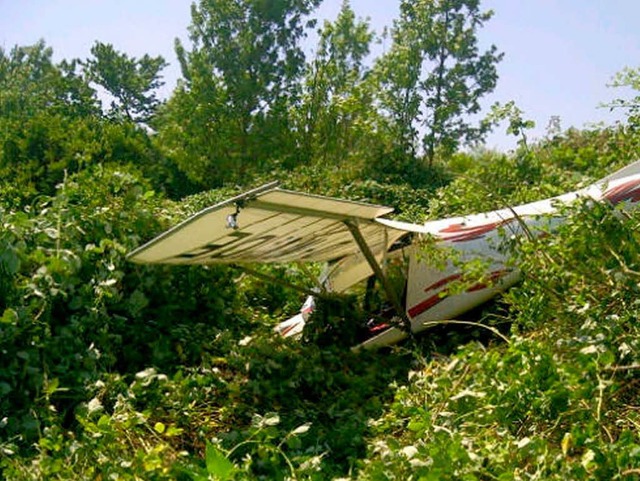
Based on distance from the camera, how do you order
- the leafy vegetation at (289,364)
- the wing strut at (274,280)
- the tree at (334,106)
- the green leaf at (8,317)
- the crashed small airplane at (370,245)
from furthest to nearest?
the tree at (334,106)
the wing strut at (274,280)
the crashed small airplane at (370,245)
the green leaf at (8,317)
the leafy vegetation at (289,364)

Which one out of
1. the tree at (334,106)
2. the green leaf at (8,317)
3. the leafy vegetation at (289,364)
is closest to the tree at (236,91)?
the tree at (334,106)

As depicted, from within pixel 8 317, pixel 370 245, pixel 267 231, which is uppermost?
pixel 8 317

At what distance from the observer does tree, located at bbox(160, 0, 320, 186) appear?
25.3 meters

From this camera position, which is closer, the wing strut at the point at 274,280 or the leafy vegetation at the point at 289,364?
the leafy vegetation at the point at 289,364

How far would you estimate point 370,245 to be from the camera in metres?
7.92

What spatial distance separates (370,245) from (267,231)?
1.84 metres

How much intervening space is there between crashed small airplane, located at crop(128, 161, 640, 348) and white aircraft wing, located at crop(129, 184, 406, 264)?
0.03 ft

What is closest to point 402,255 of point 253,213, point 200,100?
point 253,213

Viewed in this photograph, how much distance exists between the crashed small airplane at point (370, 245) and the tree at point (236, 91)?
54.7 ft

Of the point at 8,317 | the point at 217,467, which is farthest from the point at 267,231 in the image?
the point at 217,467

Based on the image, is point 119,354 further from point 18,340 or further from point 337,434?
point 337,434

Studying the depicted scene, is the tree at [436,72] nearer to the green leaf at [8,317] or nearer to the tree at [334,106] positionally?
the tree at [334,106]

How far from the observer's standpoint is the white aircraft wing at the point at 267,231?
17.5 feet

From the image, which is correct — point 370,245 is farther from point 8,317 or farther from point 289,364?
point 8,317
